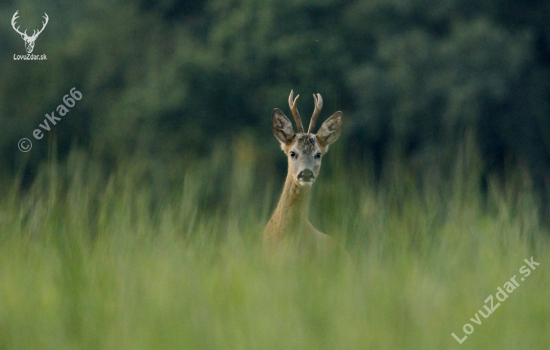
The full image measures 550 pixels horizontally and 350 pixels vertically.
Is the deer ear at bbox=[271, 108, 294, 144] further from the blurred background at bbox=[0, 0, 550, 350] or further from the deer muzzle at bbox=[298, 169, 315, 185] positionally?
the blurred background at bbox=[0, 0, 550, 350]

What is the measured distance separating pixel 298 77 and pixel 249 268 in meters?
17.4

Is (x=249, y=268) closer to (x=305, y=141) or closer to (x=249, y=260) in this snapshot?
(x=249, y=260)

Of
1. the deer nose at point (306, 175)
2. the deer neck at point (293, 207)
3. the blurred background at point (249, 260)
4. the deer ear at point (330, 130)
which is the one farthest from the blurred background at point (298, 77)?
the blurred background at point (249, 260)

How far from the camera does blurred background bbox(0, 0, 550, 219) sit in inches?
783

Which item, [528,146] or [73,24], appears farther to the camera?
[73,24]

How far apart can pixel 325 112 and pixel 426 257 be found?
15.3m

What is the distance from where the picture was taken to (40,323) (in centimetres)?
371

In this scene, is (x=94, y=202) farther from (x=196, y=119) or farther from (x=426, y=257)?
(x=196, y=119)

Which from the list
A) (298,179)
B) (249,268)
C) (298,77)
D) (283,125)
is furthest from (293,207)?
(298,77)

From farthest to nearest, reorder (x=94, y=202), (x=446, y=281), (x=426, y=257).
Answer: (x=94, y=202) < (x=426, y=257) < (x=446, y=281)

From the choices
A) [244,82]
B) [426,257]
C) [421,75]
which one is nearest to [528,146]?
[421,75]

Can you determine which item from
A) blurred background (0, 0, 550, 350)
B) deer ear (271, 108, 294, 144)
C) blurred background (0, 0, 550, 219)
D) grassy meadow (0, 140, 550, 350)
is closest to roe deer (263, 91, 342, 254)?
deer ear (271, 108, 294, 144)

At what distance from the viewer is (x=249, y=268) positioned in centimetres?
439

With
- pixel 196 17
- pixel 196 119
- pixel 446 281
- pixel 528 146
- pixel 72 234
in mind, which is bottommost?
pixel 446 281
